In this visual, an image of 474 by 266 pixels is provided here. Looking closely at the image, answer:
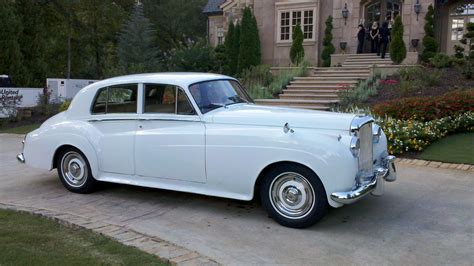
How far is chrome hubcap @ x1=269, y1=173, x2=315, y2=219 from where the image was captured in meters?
4.86

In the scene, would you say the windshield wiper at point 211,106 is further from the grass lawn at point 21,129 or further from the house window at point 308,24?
the house window at point 308,24

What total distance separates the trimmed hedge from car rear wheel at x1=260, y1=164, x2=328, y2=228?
20.8 feet

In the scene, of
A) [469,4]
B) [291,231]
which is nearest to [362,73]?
[469,4]

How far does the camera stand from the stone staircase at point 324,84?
583 inches

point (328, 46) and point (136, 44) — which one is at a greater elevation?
point (136, 44)

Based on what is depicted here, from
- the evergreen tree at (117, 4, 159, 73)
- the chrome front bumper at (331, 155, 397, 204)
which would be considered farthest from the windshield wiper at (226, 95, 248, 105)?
the evergreen tree at (117, 4, 159, 73)

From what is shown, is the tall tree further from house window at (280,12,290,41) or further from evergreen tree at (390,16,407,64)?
evergreen tree at (390,16,407,64)

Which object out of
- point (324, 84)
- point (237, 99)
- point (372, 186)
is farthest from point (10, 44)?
point (372, 186)

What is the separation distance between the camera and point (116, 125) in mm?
6023

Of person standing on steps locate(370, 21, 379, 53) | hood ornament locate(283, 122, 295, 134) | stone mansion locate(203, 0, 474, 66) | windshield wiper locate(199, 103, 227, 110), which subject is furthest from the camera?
person standing on steps locate(370, 21, 379, 53)

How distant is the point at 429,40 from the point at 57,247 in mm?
17120

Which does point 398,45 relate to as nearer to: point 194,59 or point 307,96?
point 307,96

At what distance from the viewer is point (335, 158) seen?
4.63 metres

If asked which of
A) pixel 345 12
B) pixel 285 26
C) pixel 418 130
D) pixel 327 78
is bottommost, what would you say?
pixel 418 130
